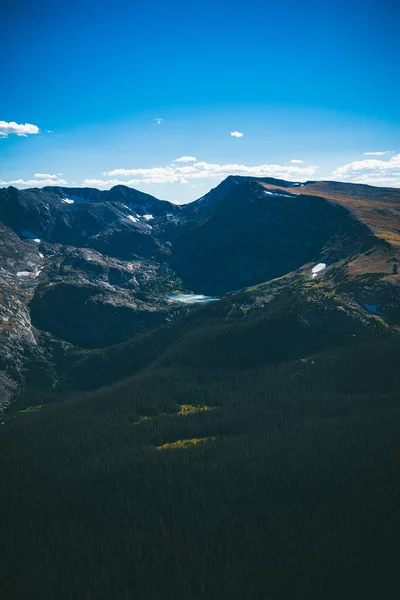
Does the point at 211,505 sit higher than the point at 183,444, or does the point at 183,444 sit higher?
the point at 183,444

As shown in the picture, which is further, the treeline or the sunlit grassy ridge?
the sunlit grassy ridge

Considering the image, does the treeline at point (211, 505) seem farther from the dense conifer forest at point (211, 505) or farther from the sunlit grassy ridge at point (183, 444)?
the sunlit grassy ridge at point (183, 444)

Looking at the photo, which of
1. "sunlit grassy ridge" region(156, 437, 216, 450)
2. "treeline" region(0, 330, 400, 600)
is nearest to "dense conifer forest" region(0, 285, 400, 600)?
"treeline" region(0, 330, 400, 600)

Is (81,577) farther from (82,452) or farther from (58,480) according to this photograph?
(82,452)

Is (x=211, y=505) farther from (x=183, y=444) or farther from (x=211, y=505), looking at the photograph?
(x=183, y=444)

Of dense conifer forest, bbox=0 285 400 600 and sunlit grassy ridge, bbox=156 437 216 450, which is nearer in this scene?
dense conifer forest, bbox=0 285 400 600

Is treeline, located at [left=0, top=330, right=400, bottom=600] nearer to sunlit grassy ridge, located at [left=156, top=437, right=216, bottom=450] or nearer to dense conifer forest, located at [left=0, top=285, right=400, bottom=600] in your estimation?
dense conifer forest, located at [left=0, top=285, right=400, bottom=600]

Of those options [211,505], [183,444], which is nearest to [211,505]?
[211,505]

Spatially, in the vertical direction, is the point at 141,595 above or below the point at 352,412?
below

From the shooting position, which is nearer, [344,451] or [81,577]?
[81,577]

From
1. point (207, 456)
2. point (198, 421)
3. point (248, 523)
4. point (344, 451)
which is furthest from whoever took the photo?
point (198, 421)

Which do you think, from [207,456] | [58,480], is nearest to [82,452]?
[58,480]
